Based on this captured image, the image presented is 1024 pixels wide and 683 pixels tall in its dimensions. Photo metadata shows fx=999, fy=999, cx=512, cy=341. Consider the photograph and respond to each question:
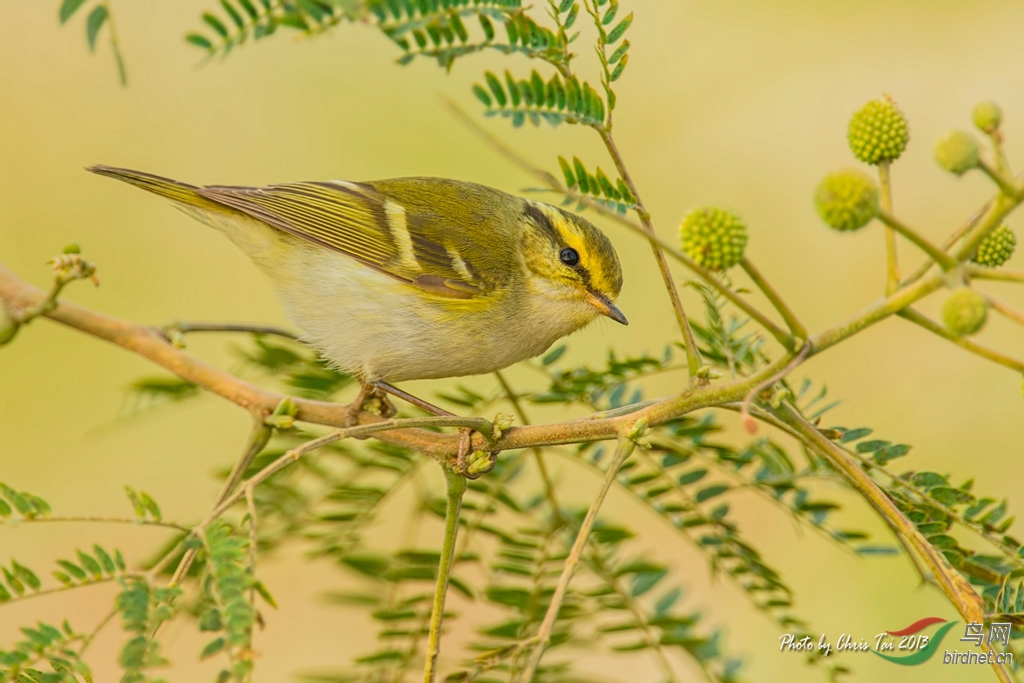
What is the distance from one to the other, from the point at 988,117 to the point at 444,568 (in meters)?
1.02

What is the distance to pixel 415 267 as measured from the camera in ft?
10.1

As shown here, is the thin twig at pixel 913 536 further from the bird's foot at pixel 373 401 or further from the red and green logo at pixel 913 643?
the bird's foot at pixel 373 401

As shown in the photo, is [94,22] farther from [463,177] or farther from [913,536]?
[463,177]

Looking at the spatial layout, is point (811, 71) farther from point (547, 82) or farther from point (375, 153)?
point (547, 82)

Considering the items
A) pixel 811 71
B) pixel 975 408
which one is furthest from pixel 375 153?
pixel 975 408

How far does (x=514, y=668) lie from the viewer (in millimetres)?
1767

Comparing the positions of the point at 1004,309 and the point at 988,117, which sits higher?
the point at 988,117

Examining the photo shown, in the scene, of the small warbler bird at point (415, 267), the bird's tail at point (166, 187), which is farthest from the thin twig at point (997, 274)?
the bird's tail at point (166, 187)

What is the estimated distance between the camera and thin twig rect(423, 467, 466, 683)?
1534 millimetres

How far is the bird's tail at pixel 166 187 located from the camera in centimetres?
267

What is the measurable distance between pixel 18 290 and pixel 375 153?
13.1ft

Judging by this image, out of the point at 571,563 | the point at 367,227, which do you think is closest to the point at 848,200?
the point at 571,563

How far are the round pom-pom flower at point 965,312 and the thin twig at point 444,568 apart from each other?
32.7 inches

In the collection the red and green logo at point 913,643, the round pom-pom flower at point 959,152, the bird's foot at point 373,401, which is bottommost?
the red and green logo at point 913,643
